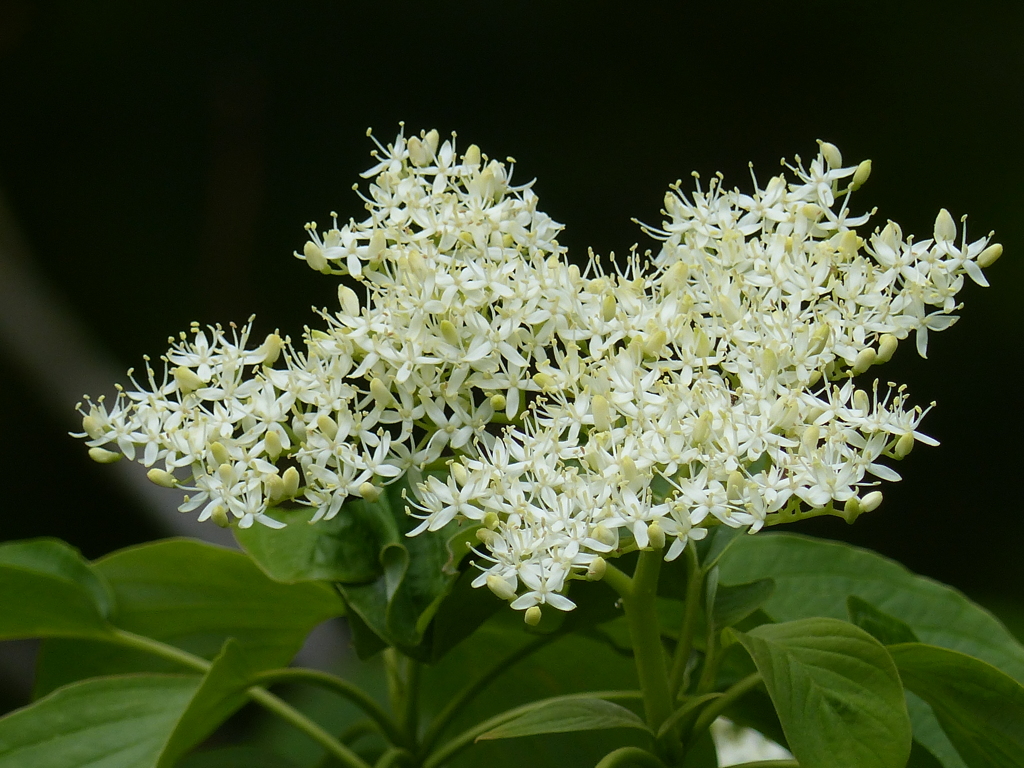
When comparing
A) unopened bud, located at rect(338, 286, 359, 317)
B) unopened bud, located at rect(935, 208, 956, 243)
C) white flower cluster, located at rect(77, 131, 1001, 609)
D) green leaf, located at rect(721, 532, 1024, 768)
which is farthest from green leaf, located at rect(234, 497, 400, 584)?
unopened bud, located at rect(935, 208, 956, 243)

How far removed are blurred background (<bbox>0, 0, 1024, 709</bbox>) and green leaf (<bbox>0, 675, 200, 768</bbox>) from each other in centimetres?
147

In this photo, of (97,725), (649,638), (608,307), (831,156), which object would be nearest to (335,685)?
(97,725)

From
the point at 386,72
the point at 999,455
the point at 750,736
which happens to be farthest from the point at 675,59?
the point at 750,736

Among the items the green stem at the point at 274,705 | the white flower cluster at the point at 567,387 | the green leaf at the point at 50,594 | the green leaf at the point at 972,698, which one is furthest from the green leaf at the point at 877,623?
the green leaf at the point at 50,594

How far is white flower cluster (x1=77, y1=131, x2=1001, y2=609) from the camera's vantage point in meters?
0.61

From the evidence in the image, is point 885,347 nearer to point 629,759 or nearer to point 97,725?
point 629,759

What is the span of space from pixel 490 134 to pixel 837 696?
6.08ft

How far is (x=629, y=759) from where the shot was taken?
657 mm

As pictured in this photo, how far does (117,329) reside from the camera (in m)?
2.30

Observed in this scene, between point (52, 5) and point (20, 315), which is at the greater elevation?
point (52, 5)

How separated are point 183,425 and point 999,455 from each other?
218cm

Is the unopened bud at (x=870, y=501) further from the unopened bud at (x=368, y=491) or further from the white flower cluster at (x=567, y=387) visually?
the unopened bud at (x=368, y=491)

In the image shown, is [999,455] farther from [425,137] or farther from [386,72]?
[425,137]

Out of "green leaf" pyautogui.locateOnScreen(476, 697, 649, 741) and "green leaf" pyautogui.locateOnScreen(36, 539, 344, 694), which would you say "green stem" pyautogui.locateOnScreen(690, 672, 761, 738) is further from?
"green leaf" pyautogui.locateOnScreen(36, 539, 344, 694)
